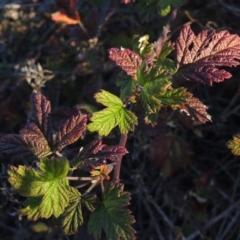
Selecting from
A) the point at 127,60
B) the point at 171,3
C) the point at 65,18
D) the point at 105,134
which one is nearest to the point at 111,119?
the point at 105,134

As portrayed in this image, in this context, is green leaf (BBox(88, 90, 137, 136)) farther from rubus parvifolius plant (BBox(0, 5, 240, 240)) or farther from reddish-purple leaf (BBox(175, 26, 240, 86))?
reddish-purple leaf (BBox(175, 26, 240, 86))

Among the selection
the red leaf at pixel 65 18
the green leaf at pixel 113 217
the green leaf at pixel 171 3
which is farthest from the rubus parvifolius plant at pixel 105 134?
the red leaf at pixel 65 18

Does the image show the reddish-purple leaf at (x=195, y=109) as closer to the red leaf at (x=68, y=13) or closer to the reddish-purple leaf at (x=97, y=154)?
the reddish-purple leaf at (x=97, y=154)

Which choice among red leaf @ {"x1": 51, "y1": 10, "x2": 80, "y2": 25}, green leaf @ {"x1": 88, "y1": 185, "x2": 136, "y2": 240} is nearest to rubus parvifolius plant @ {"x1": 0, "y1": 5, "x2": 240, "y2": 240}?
green leaf @ {"x1": 88, "y1": 185, "x2": 136, "y2": 240}

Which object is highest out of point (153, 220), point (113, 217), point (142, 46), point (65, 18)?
point (142, 46)

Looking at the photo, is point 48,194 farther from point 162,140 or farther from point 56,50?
point 56,50

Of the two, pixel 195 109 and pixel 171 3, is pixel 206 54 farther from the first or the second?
pixel 171 3
